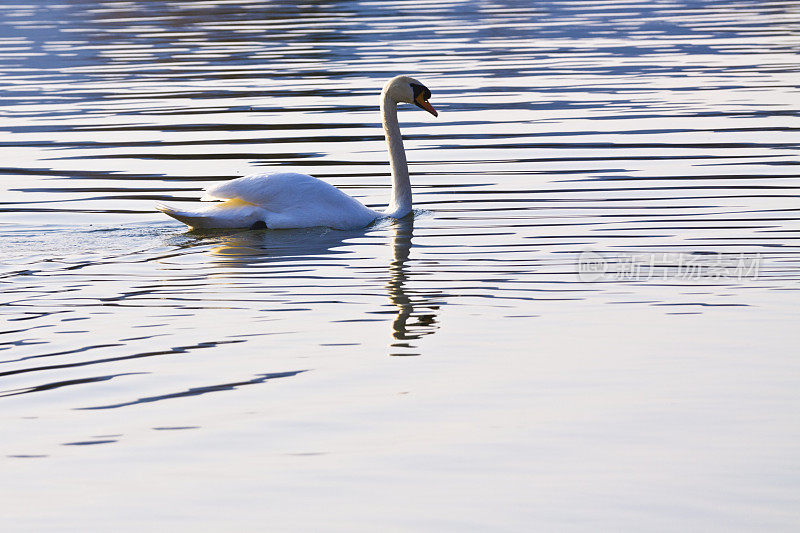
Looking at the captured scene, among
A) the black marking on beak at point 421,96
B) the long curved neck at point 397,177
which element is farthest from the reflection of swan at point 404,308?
the black marking on beak at point 421,96

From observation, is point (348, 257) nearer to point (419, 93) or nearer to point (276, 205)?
point (276, 205)

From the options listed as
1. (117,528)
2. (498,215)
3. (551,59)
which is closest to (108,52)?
(551,59)

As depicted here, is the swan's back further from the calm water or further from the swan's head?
the swan's head

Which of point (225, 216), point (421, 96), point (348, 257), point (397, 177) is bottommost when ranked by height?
point (348, 257)

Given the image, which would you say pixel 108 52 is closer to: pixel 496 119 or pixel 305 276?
pixel 496 119

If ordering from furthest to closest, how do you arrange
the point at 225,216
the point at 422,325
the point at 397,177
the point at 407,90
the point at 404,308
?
the point at 407,90 < the point at 397,177 < the point at 225,216 < the point at 404,308 < the point at 422,325

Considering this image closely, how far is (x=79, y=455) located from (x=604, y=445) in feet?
7.14

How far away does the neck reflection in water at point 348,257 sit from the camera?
8.84 metres

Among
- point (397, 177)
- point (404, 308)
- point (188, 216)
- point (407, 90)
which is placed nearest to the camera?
point (404, 308)

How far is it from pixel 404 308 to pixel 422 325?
53 centimetres

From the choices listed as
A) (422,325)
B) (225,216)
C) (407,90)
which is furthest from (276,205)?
(422,325)

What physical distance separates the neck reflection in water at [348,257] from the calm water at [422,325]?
0.04 metres

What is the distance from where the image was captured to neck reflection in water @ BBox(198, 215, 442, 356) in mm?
8836

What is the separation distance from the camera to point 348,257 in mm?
11266
